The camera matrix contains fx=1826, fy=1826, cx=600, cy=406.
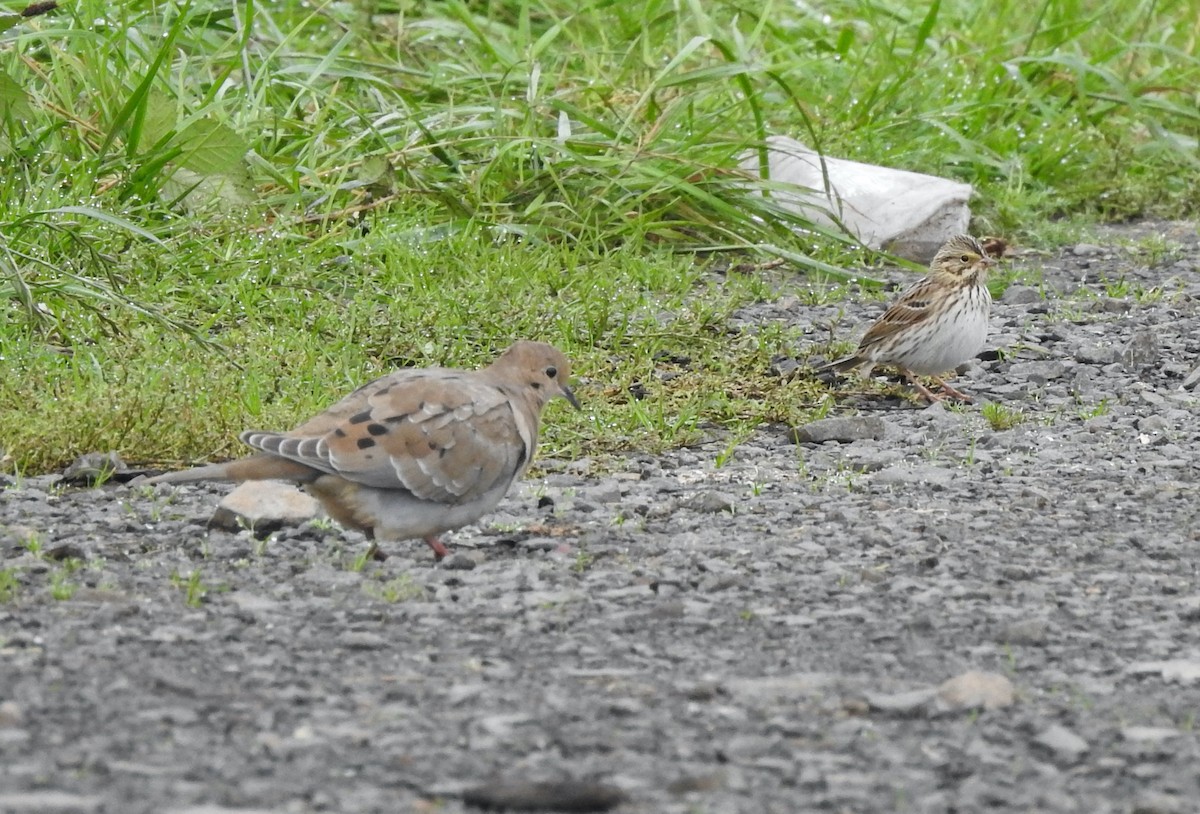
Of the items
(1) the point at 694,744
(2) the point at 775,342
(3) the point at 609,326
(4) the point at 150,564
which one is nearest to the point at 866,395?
(2) the point at 775,342

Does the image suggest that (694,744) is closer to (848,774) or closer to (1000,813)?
(848,774)

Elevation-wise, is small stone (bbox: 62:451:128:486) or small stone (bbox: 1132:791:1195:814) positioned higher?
small stone (bbox: 1132:791:1195:814)

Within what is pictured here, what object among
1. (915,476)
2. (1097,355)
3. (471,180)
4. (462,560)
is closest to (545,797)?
(462,560)

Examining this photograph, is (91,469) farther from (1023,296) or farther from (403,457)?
(1023,296)

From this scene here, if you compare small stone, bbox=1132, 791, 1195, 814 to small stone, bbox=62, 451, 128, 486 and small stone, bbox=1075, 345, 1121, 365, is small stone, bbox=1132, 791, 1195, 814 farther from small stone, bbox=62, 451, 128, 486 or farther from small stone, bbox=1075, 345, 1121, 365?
small stone, bbox=1075, 345, 1121, 365

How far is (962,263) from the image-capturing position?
8.12 meters

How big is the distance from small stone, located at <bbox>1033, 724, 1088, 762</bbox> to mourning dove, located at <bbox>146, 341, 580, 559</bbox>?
192 cm

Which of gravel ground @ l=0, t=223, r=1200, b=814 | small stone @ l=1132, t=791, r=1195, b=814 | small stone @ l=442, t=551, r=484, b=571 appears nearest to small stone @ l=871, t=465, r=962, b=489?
gravel ground @ l=0, t=223, r=1200, b=814

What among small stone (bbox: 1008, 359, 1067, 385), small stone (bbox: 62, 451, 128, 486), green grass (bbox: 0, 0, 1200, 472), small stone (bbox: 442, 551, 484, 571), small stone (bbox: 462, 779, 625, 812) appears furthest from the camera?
small stone (bbox: 1008, 359, 1067, 385)

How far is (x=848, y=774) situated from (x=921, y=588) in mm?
1377

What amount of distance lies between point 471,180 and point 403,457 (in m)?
4.09

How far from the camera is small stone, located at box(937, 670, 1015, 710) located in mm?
3840

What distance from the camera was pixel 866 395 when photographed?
7773mm

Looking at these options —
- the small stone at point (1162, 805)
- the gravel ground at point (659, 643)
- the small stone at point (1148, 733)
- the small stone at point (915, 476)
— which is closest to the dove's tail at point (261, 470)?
the gravel ground at point (659, 643)
